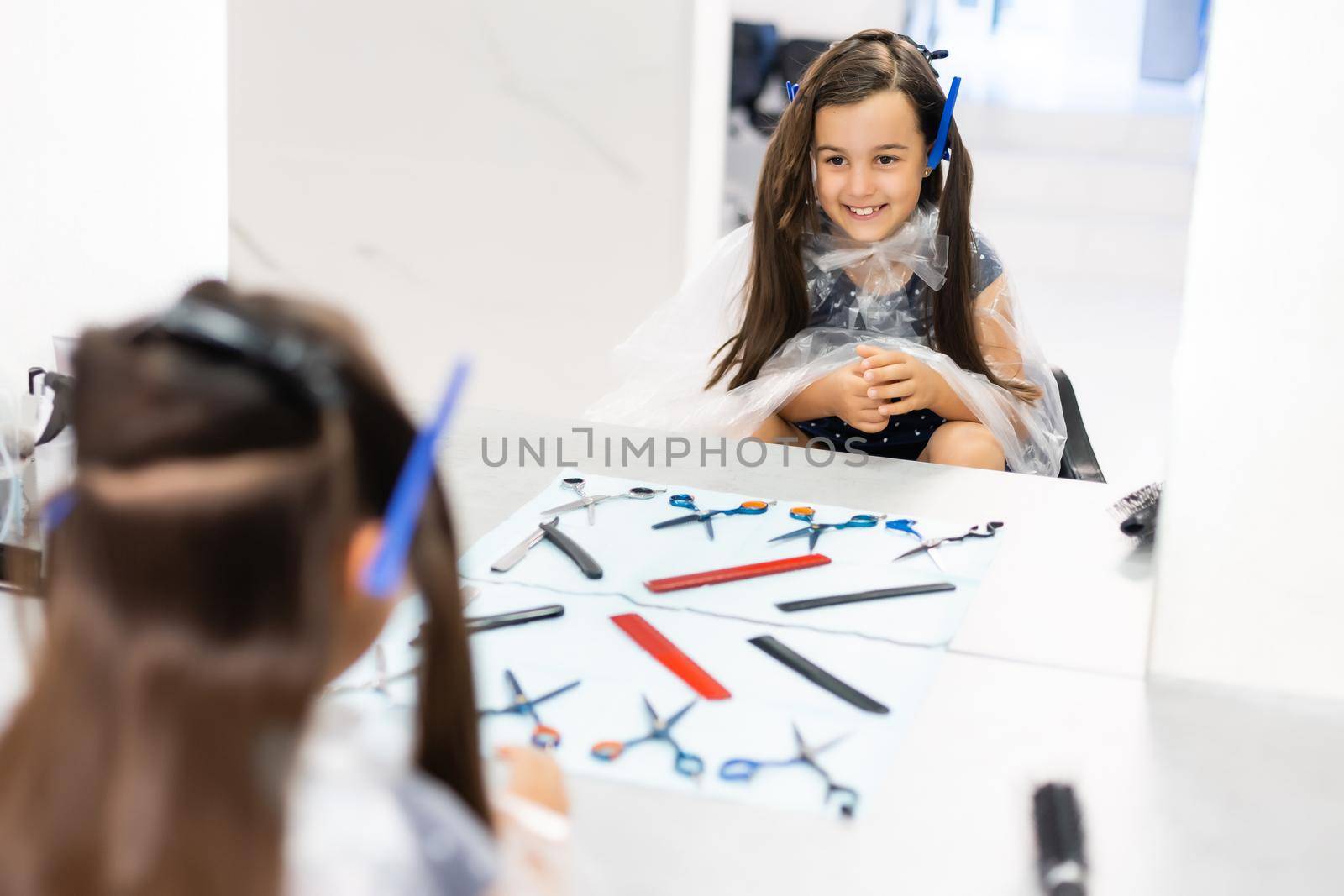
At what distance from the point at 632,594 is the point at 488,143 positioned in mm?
1624

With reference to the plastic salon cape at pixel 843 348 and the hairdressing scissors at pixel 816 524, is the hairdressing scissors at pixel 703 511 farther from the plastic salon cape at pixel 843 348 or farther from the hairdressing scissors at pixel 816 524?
the plastic salon cape at pixel 843 348

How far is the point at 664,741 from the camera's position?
2.29ft

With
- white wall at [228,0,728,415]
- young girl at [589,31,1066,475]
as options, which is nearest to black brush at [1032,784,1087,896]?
young girl at [589,31,1066,475]

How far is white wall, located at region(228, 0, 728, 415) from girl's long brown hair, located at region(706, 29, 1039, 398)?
2.73 ft

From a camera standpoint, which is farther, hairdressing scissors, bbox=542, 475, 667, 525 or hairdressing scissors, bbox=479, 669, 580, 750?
hairdressing scissors, bbox=542, 475, 667, 525

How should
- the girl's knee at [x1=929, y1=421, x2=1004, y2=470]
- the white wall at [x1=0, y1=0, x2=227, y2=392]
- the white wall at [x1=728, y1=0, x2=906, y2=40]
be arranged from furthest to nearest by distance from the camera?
the white wall at [x1=728, y1=0, x2=906, y2=40]
the girl's knee at [x1=929, y1=421, x2=1004, y2=470]
the white wall at [x1=0, y1=0, x2=227, y2=392]

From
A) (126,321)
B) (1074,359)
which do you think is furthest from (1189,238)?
(1074,359)

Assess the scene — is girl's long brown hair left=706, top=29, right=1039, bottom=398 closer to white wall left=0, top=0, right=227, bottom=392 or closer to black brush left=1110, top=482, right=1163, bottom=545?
black brush left=1110, top=482, right=1163, bottom=545

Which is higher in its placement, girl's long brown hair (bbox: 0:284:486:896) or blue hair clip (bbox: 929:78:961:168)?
blue hair clip (bbox: 929:78:961:168)

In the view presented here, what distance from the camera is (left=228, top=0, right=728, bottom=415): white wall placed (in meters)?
2.25

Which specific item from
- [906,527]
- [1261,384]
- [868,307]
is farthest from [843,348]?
[1261,384]

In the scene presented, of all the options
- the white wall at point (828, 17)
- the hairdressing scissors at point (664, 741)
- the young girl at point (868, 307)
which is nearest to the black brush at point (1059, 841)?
the hairdressing scissors at point (664, 741)

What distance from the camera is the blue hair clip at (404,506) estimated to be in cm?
42

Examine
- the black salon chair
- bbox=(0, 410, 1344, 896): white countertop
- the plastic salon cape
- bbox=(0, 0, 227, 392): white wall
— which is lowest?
bbox=(0, 410, 1344, 896): white countertop
